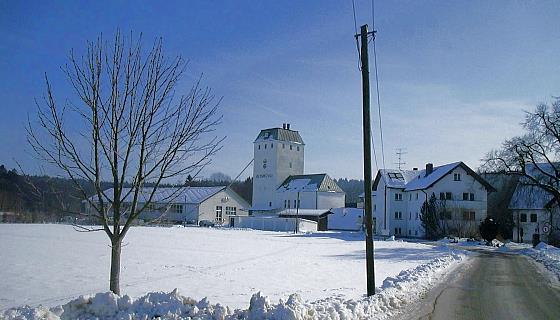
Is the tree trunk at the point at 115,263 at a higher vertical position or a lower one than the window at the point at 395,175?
lower

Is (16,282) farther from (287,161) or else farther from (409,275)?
(287,161)

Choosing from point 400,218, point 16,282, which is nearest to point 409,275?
point 16,282

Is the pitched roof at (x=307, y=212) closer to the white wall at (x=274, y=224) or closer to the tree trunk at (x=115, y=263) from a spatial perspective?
the white wall at (x=274, y=224)

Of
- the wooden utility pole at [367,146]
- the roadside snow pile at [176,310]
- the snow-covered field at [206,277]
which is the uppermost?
the wooden utility pole at [367,146]

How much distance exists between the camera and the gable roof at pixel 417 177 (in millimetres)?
63312

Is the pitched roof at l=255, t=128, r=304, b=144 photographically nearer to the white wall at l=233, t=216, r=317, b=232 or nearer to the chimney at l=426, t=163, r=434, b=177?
the white wall at l=233, t=216, r=317, b=232

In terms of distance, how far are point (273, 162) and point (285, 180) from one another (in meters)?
4.85

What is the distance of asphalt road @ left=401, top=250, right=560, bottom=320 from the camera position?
463 inches

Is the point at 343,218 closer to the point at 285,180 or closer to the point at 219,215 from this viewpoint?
the point at 285,180

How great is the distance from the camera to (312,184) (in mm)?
97062

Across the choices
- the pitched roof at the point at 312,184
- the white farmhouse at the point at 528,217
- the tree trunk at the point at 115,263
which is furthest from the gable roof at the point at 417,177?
the tree trunk at the point at 115,263

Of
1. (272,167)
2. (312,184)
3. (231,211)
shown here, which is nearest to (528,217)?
(312,184)

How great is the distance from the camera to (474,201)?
6341 centimetres

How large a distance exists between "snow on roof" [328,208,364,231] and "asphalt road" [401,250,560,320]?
2517 inches
